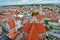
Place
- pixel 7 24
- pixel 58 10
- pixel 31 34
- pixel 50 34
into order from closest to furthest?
pixel 31 34 → pixel 50 34 → pixel 7 24 → pixel 58 10

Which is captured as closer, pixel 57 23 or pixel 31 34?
pixel 31 34

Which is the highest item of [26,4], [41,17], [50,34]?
[26,4]

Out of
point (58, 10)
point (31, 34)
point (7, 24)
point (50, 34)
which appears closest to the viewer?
point (31, 34)

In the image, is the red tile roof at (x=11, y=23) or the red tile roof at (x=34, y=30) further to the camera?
the red tile roof at (x=11, y=23)

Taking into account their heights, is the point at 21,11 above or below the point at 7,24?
above

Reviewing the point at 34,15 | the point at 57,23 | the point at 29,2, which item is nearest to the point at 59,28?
the point at 57,23

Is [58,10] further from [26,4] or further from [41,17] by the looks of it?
[26,4]

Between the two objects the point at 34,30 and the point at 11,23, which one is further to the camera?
the point at 11,23

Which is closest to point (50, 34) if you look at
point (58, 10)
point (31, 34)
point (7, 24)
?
point (31, 34)

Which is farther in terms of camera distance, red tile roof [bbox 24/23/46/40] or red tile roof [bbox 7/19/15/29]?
red tile roof [bbox 7/19/15/29]
